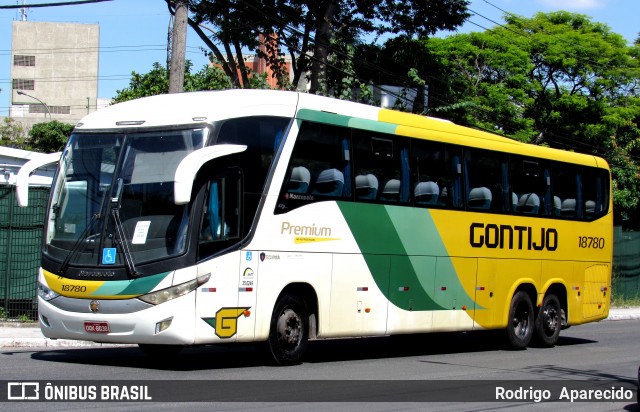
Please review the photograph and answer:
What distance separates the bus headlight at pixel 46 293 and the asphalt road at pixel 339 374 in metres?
0.89

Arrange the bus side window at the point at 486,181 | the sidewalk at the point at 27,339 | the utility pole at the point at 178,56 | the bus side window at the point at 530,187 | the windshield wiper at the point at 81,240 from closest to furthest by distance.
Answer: the windshield wiper at the point at 81,240 → the sidewalk at the point at 27,339 → the bus side window at the point at 486,181 → the bus side window at the point at 530,187 → the utility pole at the point at 178,56

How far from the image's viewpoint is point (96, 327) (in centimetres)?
1185

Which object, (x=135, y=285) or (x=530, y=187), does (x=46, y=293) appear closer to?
(x=135, y=285)

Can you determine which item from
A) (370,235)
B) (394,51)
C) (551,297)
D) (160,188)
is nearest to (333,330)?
(370,235)

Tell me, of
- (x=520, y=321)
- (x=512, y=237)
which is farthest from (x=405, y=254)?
(x=520, y=321)

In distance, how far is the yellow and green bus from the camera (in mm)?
Answer: 11844

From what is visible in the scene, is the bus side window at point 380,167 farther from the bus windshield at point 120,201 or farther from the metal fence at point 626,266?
the metal fence at point 626,266

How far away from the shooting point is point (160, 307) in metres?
11.7

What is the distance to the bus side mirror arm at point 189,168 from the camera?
36.1 ft

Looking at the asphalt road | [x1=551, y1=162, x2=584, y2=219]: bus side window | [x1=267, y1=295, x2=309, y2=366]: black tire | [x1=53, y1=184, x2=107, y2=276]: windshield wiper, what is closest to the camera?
the asphalt road

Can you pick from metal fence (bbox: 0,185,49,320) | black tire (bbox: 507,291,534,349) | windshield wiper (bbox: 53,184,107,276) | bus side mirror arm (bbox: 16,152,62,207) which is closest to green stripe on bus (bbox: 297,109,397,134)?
windshield wiper (bbox: 53,184,107,276)

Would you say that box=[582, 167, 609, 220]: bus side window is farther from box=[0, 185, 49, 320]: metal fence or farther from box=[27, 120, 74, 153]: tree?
box=[27, 120, 74, 153]: tree

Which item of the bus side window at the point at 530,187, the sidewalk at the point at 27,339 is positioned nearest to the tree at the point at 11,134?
the sidewalk at the point at 27,339

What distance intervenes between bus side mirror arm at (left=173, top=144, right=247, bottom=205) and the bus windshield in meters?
0.41
